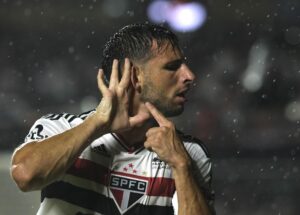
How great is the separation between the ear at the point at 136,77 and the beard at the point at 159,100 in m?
0.02

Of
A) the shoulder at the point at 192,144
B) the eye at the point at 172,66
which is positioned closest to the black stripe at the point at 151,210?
the shoulder at the point at 192,144

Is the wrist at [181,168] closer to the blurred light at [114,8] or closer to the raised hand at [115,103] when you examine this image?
the raised hand at [115,103]

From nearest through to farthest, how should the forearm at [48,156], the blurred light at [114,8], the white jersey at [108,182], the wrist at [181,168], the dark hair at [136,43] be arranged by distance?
1. the forearm at [48,156]
2. the wrist at [181,168]
3. the white jersey at [108,182]
4. the dark hair at [136,43]
5. the blurred light at [114,8]

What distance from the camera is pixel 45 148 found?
79.7 inches

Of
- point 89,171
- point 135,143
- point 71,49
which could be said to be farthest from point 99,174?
point 71,49

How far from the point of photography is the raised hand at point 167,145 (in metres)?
2.11

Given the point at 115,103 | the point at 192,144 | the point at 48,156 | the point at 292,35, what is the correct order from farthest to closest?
1. the point at 292,35
2. the point at 192,144
3. the point at 115,103
4. the point at 48,156

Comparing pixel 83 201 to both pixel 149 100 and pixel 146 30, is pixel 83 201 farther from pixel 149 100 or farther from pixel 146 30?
pixel 146 30

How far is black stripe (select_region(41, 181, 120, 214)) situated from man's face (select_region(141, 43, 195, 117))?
0.34 m

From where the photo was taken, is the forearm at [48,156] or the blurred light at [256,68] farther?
the blurred light at [256,68]

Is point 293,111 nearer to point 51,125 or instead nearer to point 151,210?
point 151,210

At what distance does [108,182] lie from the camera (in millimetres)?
2271

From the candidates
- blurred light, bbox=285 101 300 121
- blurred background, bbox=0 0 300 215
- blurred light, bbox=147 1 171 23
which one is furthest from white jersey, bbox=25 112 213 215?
blurred light, bbox=147 1 171 23

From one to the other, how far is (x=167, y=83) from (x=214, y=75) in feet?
17.8
